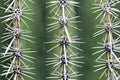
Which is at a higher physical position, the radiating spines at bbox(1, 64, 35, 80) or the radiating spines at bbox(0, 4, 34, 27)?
the radiating spines at bbox(0, 4, 34, 27)

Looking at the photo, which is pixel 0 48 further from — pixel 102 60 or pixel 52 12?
pixel 102 60

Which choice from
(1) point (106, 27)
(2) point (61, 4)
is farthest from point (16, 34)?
(1) point (106, 27)

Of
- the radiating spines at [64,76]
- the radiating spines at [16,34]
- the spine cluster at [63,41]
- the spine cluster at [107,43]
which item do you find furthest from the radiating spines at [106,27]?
the radiating spines at [16,34]

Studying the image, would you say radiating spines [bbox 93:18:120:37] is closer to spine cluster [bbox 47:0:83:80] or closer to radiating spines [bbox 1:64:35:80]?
spine cluster [bbox 47:0:83:80]

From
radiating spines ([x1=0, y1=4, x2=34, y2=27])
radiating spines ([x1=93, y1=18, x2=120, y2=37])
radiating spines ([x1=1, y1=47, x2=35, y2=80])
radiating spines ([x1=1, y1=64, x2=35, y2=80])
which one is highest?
radiating spines ([x1=0, y1=4, x2=34, y2=27])

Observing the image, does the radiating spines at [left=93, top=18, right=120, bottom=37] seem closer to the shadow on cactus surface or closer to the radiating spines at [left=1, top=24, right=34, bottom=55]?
the shadow on cactus surface

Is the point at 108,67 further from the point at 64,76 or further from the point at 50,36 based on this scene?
the point at 50,36


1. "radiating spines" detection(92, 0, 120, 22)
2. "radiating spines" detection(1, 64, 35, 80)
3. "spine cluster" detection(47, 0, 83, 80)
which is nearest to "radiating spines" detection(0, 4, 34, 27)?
Result: "spine cluster" detection(47, 0, 83, 80)
